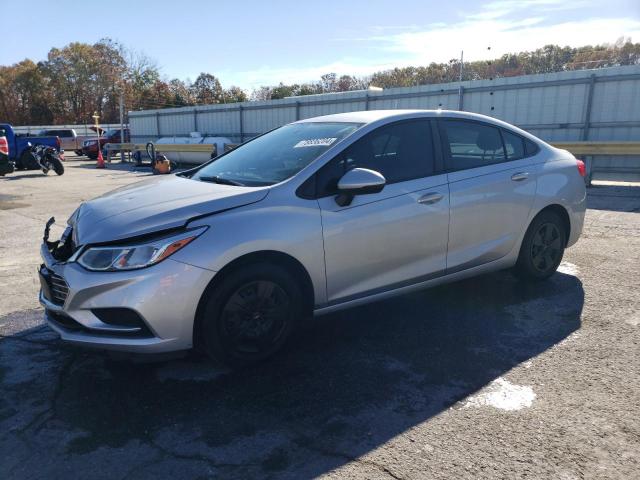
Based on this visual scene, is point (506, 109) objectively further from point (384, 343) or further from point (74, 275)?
point (74, 275)

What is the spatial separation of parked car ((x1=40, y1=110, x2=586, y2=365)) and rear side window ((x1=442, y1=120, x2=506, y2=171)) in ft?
0.04

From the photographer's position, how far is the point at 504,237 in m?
4.51

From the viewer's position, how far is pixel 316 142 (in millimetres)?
3928

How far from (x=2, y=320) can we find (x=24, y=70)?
6688 cm

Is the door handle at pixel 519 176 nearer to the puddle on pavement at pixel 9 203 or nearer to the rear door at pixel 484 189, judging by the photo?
the rear door at pixel 484 189

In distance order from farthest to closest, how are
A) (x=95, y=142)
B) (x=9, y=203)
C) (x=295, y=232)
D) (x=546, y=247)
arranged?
(x=95, y=142) → (x=9, y=203) → (x=546, y=247) → (x=295, y=232)

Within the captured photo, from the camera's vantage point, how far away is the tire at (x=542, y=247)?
15.6 feet

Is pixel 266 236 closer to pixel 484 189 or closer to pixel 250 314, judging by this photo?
pixel 250 314

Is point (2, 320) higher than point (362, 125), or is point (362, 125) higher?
point (362, 125)

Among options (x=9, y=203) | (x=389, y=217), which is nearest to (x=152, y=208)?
(x=389, y=217)

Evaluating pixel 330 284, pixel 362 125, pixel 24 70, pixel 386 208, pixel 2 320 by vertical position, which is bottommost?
pixel 2 320

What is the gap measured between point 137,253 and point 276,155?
146cm

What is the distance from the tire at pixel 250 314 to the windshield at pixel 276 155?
0.73 meters

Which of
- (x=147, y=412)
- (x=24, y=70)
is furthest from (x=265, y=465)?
(x=24, y=70)
